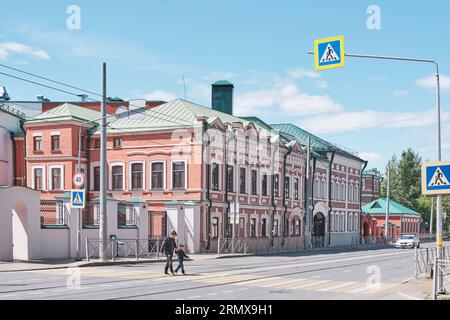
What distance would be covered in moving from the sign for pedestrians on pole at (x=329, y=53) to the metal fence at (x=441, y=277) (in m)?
5.66

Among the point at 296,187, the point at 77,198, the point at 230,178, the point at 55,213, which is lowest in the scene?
the point at 55,213

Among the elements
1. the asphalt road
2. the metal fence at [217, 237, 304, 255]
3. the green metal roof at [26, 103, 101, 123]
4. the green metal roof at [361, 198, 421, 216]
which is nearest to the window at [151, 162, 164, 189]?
the metal fence at [217, 237, 304, 255]

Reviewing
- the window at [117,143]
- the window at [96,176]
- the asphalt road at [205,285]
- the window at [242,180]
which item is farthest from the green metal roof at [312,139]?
the asphalt road at [205,285]

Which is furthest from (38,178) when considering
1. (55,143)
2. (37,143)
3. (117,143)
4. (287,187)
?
(287,187)

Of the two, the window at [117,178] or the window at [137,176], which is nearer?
the window at [137,176]

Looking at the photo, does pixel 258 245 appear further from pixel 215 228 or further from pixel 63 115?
pixel 63 115

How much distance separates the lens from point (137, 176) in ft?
150

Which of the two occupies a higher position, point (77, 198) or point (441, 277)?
point (77, 198)

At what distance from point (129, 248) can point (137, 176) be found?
10.9 meters

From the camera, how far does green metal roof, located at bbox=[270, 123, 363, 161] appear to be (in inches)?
2524

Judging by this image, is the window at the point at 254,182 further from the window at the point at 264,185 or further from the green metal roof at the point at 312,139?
the green metal roof at the point at 312,139

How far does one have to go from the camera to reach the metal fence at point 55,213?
103ft
